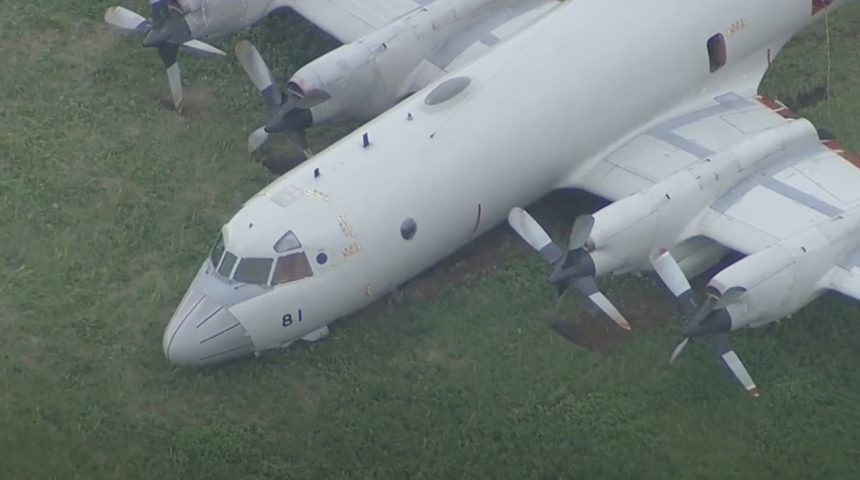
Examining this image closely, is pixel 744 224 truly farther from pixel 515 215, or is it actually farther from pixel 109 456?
pixel 109 456

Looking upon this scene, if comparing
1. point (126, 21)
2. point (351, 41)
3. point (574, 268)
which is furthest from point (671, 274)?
point (126, 21)

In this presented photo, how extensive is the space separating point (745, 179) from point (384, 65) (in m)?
6.50

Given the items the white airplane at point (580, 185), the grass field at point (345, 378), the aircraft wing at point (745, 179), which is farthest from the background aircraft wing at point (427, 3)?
the aircraft wing at point (745, 179)

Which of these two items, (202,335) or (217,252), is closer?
(202,335)

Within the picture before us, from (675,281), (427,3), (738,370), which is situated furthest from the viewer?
(427,3)

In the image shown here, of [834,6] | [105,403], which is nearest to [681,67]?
[834,6]

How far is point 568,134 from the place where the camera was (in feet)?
73.7

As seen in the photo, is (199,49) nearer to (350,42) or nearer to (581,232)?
(350,42)

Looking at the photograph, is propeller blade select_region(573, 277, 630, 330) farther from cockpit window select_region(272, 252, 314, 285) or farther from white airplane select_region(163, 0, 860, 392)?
cockpit window select_region(272, 252, 314, 285)

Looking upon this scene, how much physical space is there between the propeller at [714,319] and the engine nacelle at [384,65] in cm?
675

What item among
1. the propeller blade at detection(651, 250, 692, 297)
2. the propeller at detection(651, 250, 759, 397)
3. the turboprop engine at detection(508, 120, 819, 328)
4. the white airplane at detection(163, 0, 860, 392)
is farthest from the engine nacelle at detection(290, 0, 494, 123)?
the propeller at detection(651, 250, 759, 397)

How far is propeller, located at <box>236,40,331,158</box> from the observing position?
23.0m

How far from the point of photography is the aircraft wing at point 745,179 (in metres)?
21.2

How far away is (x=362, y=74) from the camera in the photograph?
77.5 feet
